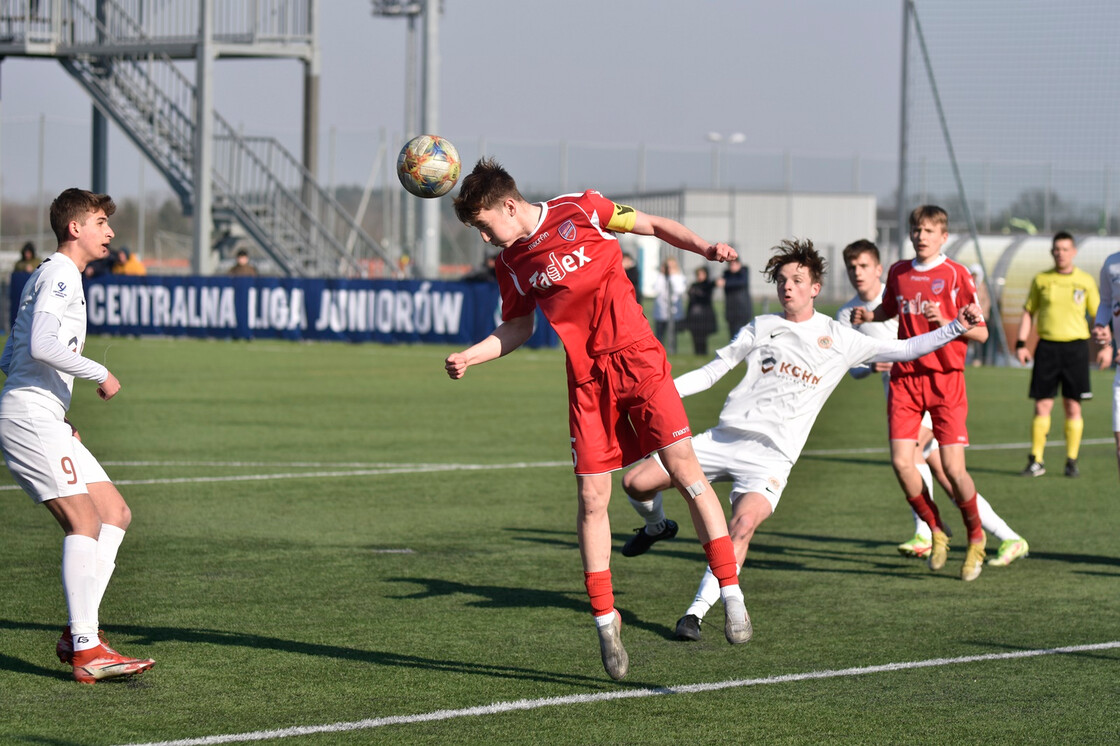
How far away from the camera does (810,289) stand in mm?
7270

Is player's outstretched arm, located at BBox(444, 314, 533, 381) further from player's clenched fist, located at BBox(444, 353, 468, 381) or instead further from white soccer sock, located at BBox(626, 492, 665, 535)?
white soccer sock, located at BBox(626, 492, 665, 535)

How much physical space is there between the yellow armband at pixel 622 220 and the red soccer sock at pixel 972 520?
3405 millimetres

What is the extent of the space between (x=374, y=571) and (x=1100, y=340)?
15.4ft

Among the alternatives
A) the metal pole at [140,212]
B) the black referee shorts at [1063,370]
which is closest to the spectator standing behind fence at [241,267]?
the metal pole at [140,212]

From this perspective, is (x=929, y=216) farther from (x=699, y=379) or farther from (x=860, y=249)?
(x=699, y=379)

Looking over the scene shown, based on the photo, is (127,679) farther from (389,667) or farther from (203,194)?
(203,194)

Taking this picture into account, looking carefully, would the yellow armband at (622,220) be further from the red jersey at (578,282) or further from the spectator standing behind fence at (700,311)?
the spectator standing behind fence at (700,311)

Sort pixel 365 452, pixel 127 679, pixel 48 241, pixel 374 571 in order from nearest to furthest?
pixel 127 679 → pixel 374 571 → pixel 365 452 → pixel 48 241

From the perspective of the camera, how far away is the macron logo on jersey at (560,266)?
580cm

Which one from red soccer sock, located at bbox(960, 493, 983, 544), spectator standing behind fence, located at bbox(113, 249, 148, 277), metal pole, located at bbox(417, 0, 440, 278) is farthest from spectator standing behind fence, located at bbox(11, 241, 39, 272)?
red soccer sock, located at bbox(960, 493, 983, 544)

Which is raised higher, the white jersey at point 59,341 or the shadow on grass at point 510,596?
the white jersey at point 59,341

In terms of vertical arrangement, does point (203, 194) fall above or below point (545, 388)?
above

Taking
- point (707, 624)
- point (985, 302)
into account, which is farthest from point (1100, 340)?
point (985, 302)

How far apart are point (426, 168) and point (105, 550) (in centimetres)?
223
